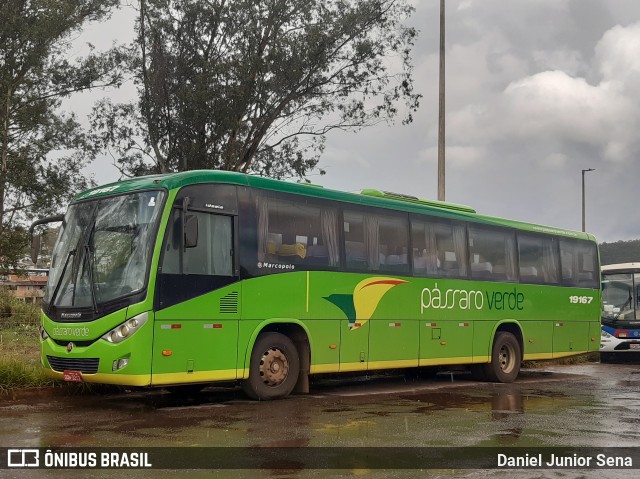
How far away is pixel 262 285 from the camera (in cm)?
1265

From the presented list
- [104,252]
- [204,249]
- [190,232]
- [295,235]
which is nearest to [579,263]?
[295,235]

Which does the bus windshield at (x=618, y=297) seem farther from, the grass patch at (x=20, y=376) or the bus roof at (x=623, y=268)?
the grass patch at (x=20, y=376)

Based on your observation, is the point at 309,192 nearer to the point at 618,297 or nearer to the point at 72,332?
the point at 72,332

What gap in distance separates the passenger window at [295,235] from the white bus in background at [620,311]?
14406mm

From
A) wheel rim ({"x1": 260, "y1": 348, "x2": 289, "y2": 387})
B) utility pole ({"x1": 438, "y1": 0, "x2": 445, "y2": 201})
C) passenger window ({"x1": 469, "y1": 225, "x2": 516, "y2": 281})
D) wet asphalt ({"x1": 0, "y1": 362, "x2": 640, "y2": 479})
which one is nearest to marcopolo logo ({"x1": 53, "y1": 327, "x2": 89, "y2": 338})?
wet asphalt ({"x1": 0, "y1": 362, "x2": 640, "y2": 479})

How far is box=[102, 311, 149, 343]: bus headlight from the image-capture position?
11.0m

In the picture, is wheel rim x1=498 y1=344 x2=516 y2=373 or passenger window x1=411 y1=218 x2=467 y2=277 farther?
wheel rim x1=498 y1=344 x2=516 y2=373

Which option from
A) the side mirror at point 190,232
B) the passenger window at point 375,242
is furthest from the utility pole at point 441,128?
the side mirror at point 190,232

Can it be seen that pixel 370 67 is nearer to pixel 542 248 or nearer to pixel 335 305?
pixel 542 248

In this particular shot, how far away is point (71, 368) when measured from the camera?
11.5 meters

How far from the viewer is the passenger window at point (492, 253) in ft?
57.6

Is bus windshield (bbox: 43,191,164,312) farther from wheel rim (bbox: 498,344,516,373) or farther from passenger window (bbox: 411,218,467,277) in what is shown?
wheel rim (bbox: 498,344,516,373)

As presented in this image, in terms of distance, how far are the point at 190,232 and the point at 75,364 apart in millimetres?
2435

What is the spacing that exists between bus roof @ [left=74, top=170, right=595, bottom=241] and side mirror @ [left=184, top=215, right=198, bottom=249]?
0.65 meters
